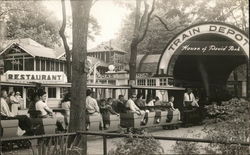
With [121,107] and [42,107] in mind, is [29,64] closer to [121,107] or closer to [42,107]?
[121,107]

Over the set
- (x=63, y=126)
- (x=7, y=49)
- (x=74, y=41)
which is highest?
(x=7, y=49)

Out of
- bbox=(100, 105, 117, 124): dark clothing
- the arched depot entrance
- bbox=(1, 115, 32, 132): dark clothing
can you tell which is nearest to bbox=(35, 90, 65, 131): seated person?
bbox=(1, 115, 32, 132): dark clothing

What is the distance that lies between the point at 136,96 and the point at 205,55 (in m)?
8.16

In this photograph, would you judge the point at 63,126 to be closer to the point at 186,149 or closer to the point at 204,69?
the point at 186,149

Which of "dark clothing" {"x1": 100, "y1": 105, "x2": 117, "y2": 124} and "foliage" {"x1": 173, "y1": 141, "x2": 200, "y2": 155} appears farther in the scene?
"dark clothing" {"x1": 100, "y1": 105, "x2": 117, "y2": 124}

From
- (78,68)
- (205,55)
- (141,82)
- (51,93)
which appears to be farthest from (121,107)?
(141,82)

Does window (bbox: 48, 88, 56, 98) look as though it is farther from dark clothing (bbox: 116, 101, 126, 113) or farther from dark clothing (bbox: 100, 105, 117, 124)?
dark clothing (bbox: 100, 105, 117, 124)

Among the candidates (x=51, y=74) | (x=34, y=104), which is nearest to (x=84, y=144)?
(x=34, y=104)

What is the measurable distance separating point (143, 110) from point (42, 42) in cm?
3583

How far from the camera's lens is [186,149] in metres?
7.22

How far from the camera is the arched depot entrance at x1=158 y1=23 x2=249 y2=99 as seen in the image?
64.4 ft

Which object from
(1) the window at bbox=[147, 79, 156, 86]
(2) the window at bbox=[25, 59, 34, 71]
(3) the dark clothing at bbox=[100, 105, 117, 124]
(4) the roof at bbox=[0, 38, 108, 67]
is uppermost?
(4) the roof at bbox=[0, 38, 108, 67]

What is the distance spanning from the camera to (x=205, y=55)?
24578 millimetres

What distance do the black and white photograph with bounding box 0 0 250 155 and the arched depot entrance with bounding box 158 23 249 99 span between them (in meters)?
0.05
